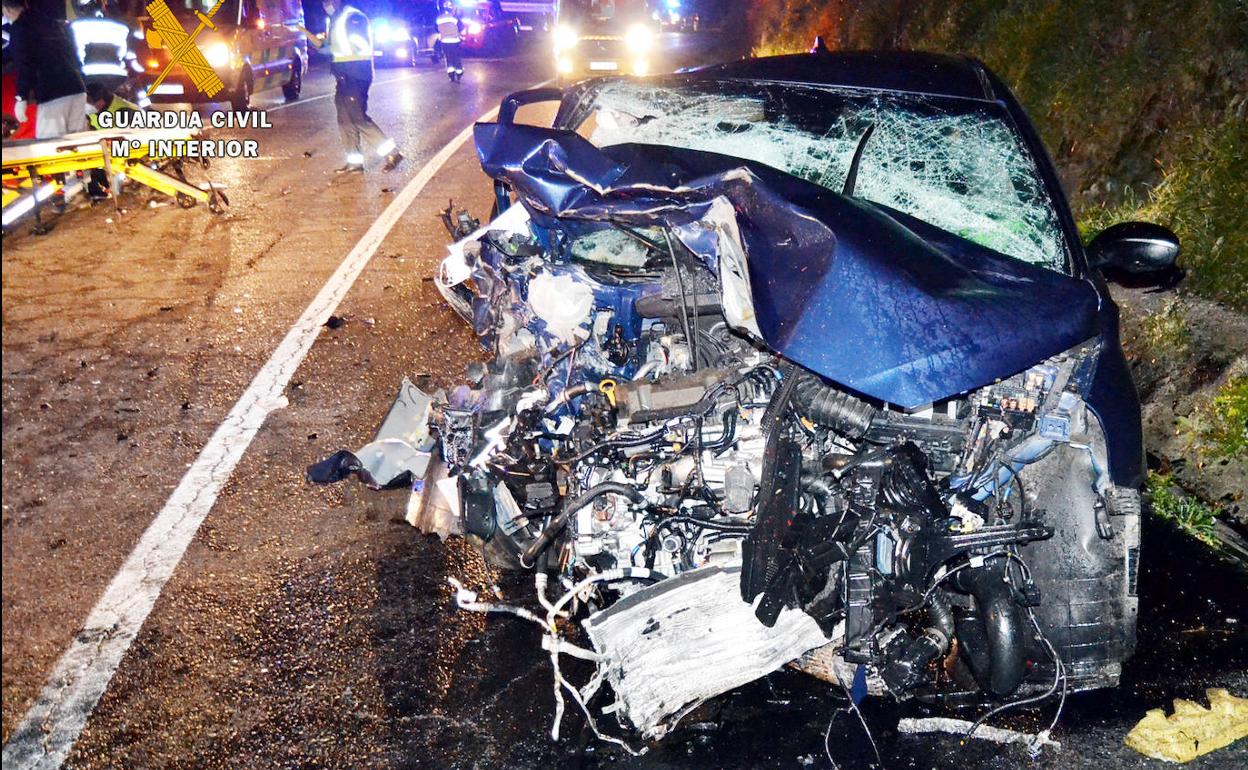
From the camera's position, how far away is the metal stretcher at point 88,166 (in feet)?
23.6

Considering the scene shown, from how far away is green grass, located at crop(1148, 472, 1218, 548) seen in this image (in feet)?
14.3

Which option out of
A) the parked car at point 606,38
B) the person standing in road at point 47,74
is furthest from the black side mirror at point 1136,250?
the parked car at point 606,38

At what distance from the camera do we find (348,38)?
34.7ft

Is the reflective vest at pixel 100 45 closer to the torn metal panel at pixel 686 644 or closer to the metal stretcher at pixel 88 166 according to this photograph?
the metal stretcher at pixel 88 166

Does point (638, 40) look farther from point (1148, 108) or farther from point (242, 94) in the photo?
point (1148, 108)

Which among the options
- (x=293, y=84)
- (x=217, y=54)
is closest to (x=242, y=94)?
(x=217, y=54)

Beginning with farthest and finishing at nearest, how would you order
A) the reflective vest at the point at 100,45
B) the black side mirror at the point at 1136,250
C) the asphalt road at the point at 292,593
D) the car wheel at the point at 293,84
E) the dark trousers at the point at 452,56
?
the dark trousers at the point at 452,56, the car wheel at the point at 293,84, the reflective vest at the point at 100,45, the black side mirror at the point at 1136,250, the asphalt road at the point at 292,593

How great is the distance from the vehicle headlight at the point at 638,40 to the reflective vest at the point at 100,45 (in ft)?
28.4

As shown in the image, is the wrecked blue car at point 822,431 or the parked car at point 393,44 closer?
the wrecked blue car at point 822,431

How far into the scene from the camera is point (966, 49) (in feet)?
35.2

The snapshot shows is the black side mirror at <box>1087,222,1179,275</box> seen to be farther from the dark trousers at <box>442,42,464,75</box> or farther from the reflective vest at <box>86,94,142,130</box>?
the dark trousers at <box>442,42,464,75</box>

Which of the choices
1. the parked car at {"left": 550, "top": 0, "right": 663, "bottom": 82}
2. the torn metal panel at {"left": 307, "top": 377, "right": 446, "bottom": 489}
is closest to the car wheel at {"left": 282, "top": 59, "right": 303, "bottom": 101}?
the parked car at {"left": 550, "top": 0, "right": 663, "bottom": 82}

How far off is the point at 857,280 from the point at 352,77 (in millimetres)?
9068

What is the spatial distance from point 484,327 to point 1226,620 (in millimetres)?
3449
